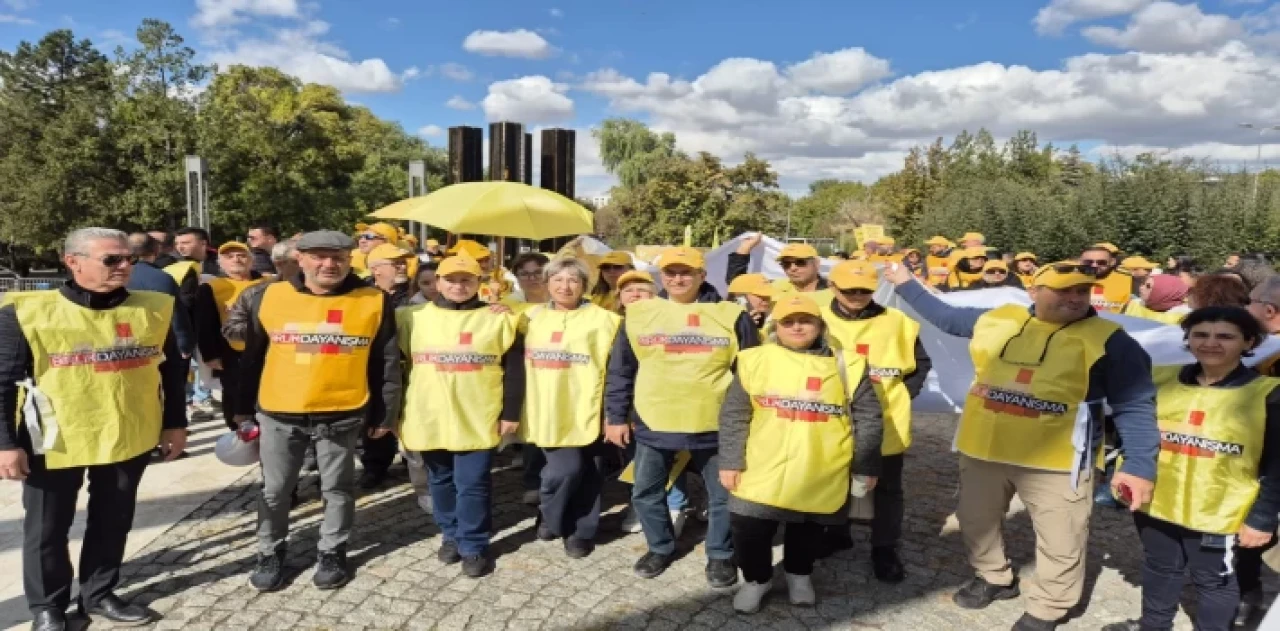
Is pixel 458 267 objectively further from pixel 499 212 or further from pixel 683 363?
pixel 499 212

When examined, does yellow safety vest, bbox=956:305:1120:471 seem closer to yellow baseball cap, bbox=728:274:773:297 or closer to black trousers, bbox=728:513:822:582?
black trousers, bbox=728:513:822:582

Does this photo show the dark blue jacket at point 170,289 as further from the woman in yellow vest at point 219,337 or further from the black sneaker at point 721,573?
the black sneaker at point 721,573

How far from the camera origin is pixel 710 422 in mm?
4180

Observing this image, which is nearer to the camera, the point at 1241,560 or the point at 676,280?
the point at 1241,560

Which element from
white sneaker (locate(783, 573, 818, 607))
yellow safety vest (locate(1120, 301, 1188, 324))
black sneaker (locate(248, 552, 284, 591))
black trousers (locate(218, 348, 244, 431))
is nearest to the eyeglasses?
black trousers (locate(218, 348, 244, 431))

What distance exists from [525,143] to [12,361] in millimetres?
9093

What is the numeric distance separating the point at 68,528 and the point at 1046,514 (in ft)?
14.8

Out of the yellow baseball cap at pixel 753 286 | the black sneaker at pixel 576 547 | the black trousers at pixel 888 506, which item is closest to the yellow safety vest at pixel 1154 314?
the black trousers at pixel 888 506

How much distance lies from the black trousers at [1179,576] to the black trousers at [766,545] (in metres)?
1.49

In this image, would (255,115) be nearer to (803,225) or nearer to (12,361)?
(12,361)

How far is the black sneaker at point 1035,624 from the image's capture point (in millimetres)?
3787

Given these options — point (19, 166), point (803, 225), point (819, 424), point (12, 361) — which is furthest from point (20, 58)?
point (803, 225)

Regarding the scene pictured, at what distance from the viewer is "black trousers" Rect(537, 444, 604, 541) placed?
455cm

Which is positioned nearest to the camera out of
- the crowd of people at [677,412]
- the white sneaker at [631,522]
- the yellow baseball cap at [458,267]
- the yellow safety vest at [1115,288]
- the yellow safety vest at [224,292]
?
the crowd of people at [677,412]
